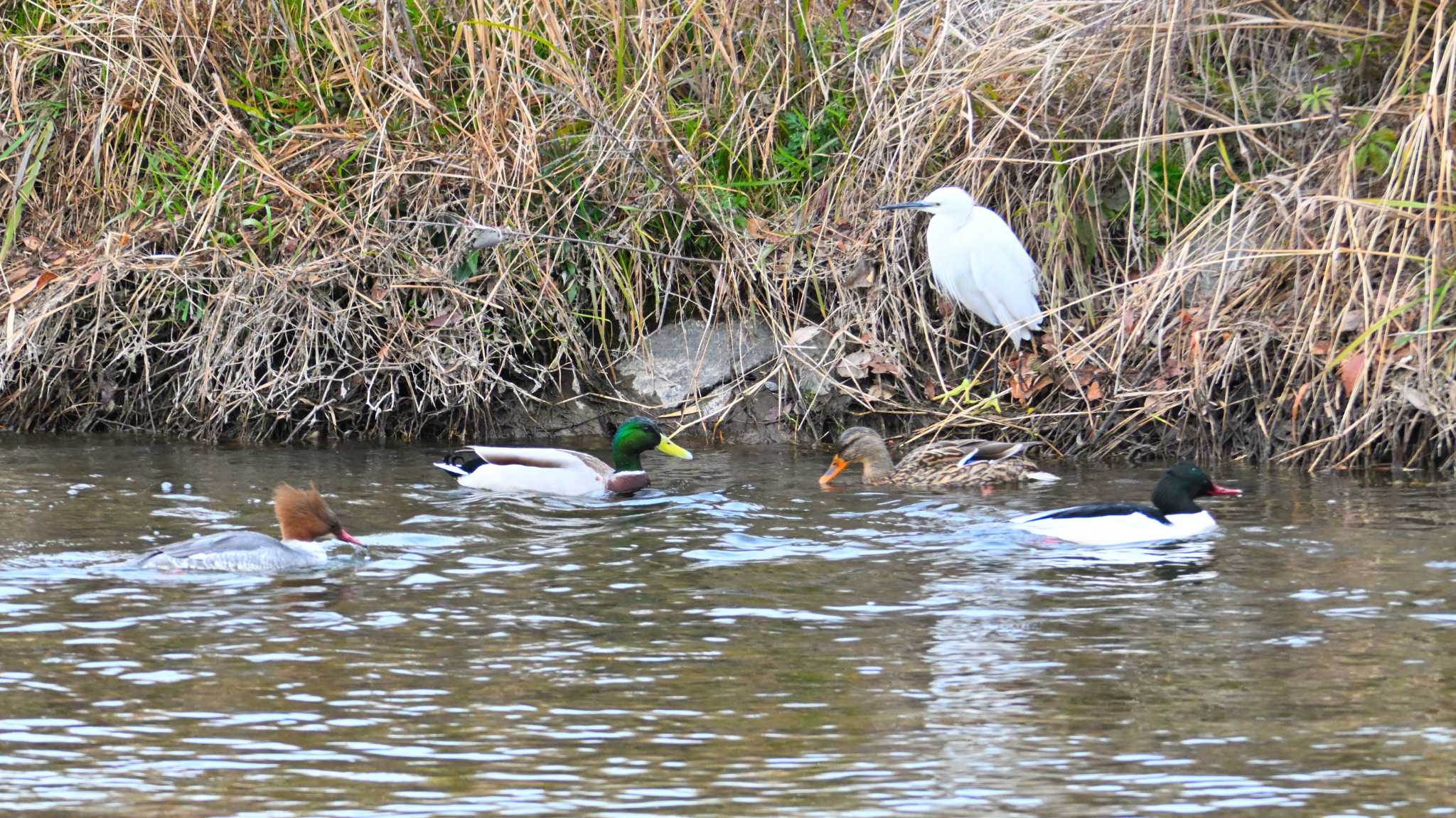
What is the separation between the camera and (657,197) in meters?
11.1

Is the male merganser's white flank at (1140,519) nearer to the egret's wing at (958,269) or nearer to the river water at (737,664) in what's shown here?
the river water at (737,664)

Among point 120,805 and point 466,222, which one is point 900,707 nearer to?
point 120,805

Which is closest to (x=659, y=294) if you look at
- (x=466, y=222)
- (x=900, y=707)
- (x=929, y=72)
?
(x=466, y=222)

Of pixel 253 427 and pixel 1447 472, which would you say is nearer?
pixel 1447 472

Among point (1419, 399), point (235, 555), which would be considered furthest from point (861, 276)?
point (235, 555)

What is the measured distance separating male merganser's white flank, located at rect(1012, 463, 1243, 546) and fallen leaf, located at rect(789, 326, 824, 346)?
286 centimetres

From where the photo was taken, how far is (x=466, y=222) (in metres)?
10.9

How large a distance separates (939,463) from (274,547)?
372cm

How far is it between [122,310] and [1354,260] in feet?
22.1

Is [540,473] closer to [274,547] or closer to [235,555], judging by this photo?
[274,547]

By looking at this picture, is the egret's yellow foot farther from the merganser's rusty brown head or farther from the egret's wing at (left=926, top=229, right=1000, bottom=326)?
the merganser's rusty brown head

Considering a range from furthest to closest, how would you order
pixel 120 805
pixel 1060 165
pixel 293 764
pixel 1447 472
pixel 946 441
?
pixel 1060 165 → pixel 946 441 → pixel 1447 472 → pixel 293 764 → pixel 120 805

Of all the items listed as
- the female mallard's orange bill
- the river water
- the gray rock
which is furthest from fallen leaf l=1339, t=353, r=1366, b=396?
the gray rock

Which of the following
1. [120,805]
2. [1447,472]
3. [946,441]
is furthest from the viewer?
[946,441]
